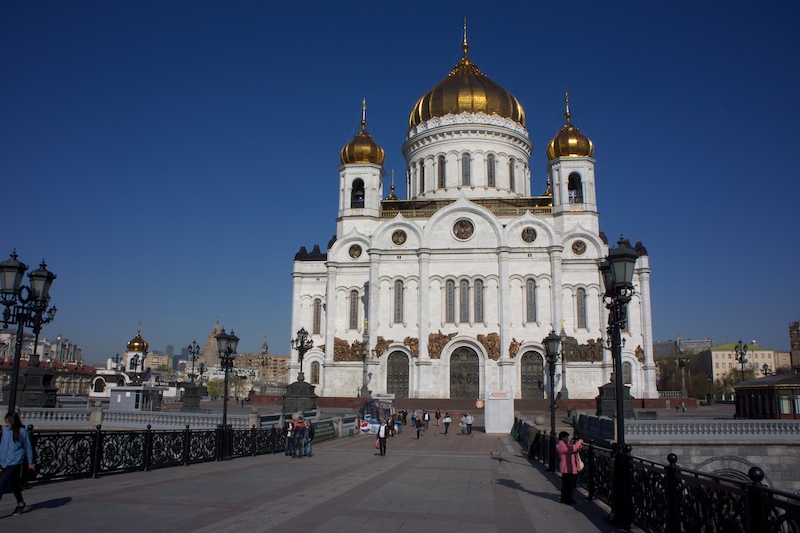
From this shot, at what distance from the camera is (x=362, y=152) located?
48.8 m

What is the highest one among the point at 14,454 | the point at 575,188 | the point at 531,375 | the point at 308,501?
the point at 575,188

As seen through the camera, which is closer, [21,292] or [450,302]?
[21,292]

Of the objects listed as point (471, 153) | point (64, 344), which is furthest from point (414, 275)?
point (64, 344)

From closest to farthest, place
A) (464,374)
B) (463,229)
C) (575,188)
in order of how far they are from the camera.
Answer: (464,374), (463,229), (575,188)

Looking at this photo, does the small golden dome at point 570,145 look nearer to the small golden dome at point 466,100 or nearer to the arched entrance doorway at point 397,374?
the small golden dome at point 466,100

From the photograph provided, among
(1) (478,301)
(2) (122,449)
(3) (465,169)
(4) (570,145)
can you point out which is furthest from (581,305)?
(2) (122,449)

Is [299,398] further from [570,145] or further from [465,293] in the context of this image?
[570,145]

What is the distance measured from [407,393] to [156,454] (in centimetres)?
3035

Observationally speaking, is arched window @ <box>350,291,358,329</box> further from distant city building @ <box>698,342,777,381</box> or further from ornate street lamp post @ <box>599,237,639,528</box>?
distant city building @ <box>698,342,777,381</box>

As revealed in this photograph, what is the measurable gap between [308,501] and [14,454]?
164 inches

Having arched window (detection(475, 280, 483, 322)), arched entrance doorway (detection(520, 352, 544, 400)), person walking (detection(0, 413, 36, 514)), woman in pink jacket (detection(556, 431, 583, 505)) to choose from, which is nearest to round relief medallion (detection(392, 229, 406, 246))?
arched window (detection(475, 280, 483, 322))

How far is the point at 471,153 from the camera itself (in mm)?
50875

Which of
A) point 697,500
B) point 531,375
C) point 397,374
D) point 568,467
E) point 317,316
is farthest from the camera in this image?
point 317,316

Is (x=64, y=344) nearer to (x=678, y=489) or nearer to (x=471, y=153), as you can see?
(x=471, y=153)
